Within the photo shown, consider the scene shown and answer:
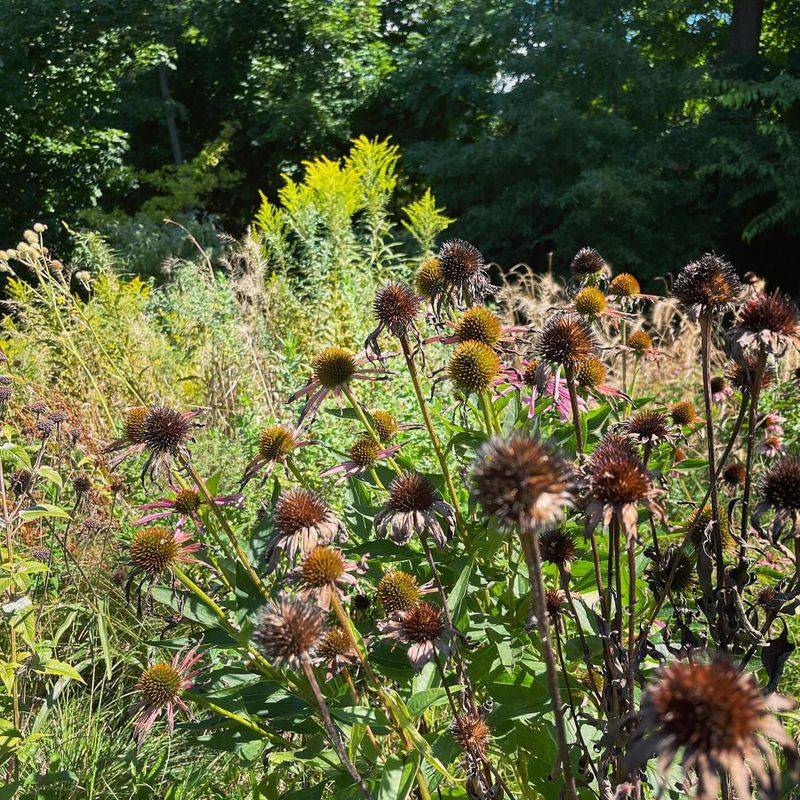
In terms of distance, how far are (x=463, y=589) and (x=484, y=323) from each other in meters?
0.60

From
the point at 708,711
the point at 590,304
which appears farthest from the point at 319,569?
the point at 590,304

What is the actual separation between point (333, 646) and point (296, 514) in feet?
0.80

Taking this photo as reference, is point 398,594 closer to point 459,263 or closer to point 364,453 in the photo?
point 364,453

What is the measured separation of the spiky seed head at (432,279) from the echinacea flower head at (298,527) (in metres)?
0.73

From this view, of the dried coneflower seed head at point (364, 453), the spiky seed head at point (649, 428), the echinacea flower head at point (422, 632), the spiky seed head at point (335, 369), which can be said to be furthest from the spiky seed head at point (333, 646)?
the spiky seed head at point (649, 428)

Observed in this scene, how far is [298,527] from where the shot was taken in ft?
3.99

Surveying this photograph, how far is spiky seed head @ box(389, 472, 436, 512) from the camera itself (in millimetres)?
1231

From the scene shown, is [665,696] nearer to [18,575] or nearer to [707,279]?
[707,279]

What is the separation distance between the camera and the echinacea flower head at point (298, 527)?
1.21 metres

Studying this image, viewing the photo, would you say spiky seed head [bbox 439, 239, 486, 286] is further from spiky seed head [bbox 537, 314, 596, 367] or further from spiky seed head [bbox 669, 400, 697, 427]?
spiky seed head [bbox 669, 400, 697, 427]

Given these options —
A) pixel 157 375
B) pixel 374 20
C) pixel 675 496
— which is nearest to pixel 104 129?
pixel 374 20

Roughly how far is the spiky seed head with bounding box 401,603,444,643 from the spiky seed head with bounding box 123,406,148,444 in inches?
26.2

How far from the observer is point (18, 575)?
1.83 m

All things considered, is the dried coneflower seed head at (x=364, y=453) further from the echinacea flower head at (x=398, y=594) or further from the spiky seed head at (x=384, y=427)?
the echinacea flower head at (x=398, y=594)
